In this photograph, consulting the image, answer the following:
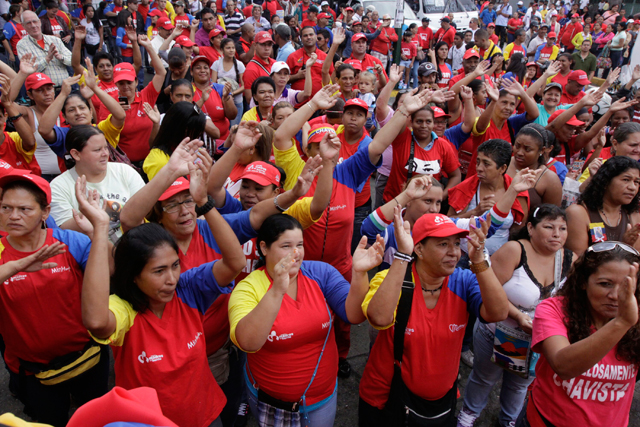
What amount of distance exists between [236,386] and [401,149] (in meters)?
2.90

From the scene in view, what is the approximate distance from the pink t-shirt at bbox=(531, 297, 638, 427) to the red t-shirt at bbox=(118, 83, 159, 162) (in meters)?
4.44

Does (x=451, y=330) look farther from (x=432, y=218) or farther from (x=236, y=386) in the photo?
(x=236, y=386)

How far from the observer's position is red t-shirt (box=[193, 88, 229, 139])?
18.5ft

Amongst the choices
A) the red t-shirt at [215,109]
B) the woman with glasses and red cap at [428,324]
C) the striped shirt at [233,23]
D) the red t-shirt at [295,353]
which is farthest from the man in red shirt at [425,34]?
the red t-shirt at [295,353]

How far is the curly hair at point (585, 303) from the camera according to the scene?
7.04 ft

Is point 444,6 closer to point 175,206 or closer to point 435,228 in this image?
point 435,228

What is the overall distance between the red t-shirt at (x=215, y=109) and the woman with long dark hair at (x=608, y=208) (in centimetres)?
416

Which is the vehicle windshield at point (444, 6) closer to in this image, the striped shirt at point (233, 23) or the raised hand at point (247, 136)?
the striped shirt at point (233, 23)

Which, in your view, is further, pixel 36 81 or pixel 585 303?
pixel 36 81

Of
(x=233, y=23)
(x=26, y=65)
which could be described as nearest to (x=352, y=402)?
(x=26, y=65)

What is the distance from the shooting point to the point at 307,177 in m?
2.97

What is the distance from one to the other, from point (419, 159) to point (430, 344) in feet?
8.57

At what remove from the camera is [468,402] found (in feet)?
10.7

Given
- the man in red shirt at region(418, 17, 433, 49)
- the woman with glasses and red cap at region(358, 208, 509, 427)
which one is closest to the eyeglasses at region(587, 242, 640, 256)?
the woman with glasses and red cap at region(358, 208, 509, 427)
